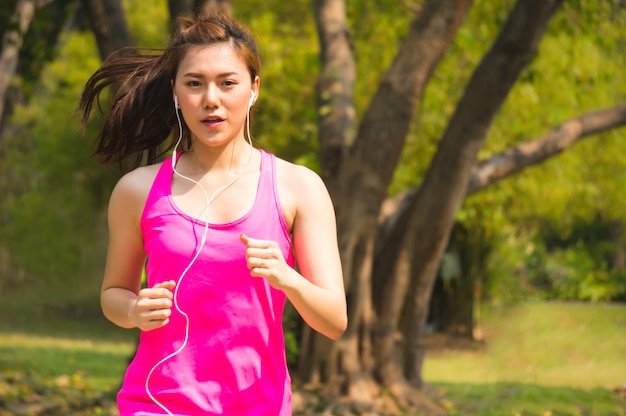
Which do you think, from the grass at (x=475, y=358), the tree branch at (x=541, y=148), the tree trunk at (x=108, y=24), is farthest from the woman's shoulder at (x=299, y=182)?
the tree trunk at (x=108, y=24)

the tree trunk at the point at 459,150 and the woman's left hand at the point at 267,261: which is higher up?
the tree trunk at the point at 459,150

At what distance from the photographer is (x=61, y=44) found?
16516mm

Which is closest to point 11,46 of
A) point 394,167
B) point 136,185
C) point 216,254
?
point 394,167

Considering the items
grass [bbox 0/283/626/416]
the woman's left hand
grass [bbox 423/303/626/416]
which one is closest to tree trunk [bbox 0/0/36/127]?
grass [bbox 0/283/626/416]

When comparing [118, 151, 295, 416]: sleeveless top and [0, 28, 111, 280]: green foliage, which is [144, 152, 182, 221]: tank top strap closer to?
[118, 151, 295, 416]: sleeveless top

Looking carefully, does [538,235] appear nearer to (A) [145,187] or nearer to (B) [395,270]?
(B) [395,270]

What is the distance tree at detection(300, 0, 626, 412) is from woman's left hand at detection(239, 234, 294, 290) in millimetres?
4982

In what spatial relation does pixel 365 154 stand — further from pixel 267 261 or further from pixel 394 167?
pixel 267 261

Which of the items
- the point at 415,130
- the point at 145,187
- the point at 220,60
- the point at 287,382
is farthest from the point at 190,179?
the point at 415,130

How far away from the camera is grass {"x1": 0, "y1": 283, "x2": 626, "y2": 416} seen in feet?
26.4

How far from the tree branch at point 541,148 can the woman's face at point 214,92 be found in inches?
217

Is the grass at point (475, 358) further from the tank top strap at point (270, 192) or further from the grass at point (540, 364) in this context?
the tank top strap at point (270, 192)

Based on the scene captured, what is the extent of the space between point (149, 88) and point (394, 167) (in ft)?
15.2

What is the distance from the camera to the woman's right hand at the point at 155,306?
247cm
